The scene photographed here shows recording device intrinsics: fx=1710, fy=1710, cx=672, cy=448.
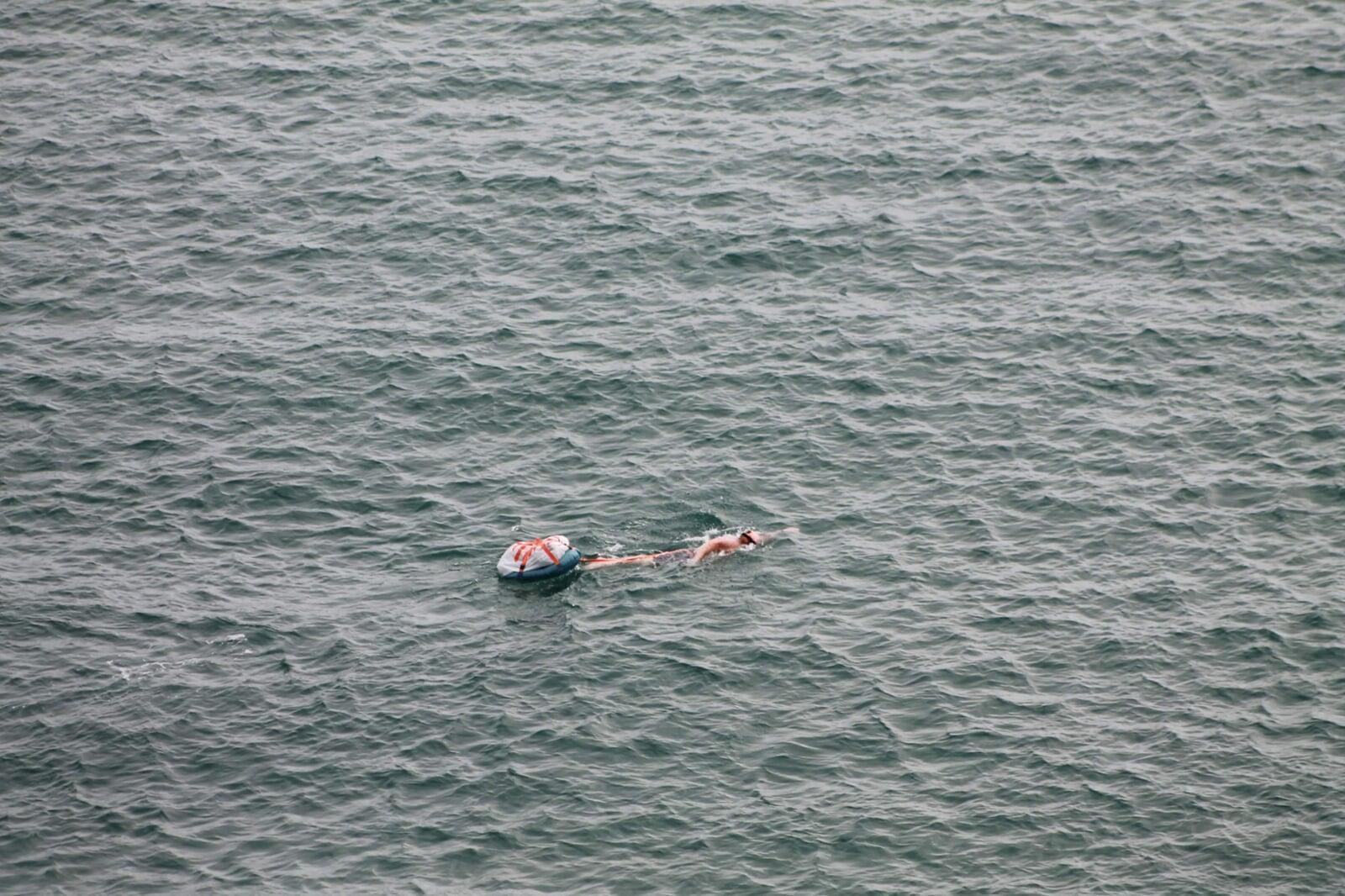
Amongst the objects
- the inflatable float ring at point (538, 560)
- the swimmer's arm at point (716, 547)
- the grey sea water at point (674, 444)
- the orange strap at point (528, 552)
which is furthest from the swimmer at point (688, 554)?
the orange strap at point (528, 552)

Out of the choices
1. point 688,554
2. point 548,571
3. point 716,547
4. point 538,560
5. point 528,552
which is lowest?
point 688,554

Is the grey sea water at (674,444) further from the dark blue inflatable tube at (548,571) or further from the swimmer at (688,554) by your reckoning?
the dark blue inflatable tube at (548,571)

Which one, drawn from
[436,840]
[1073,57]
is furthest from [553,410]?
[1073,57]

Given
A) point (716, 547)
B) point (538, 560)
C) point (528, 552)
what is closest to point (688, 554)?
point (716, 547)

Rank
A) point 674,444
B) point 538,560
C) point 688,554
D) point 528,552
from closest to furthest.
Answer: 1. point 538,560
2. point 528,552
3. point 688,554
4. point 674,444

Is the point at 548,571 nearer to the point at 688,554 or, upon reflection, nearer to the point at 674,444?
the point at 688,554

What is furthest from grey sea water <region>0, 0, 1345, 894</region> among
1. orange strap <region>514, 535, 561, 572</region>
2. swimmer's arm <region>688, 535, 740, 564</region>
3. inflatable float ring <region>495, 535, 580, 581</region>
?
orange strap <region>514, 535, 561, 572</region>

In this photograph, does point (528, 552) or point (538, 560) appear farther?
point (528, 552)
